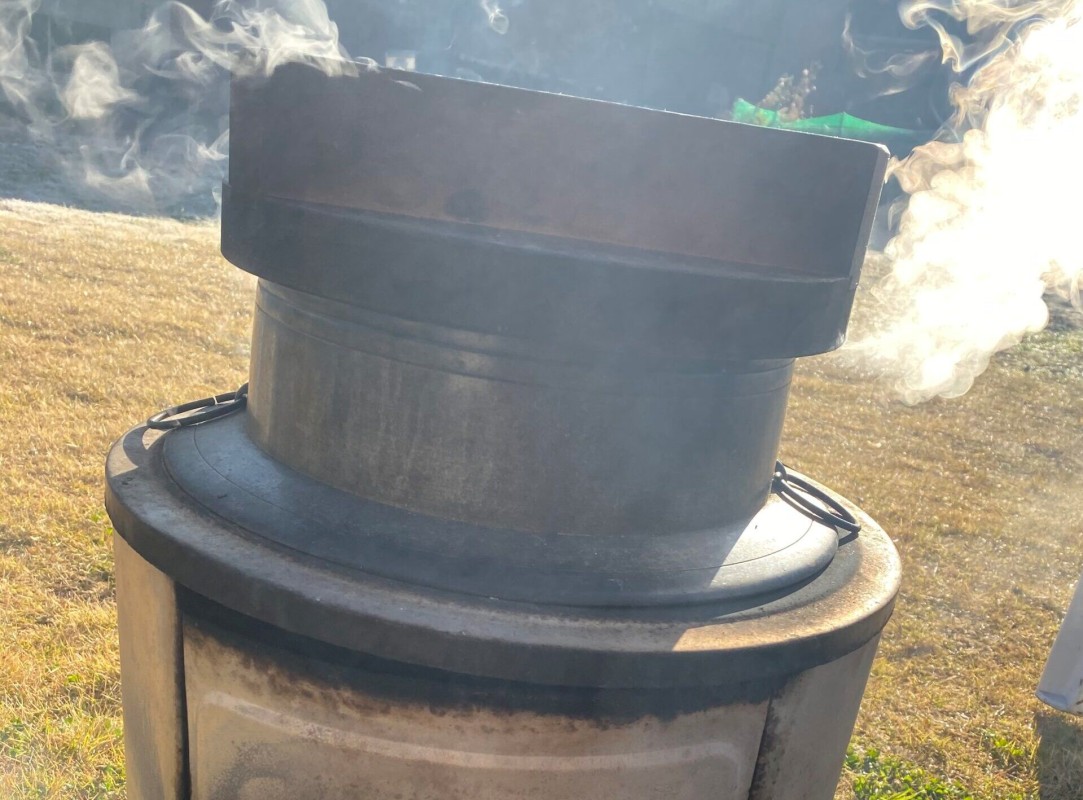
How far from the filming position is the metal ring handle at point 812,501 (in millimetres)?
2227

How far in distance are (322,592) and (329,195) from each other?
757 mm

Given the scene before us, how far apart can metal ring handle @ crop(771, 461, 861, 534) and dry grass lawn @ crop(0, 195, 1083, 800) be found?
4.90ft

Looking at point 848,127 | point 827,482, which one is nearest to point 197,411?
point 827,482

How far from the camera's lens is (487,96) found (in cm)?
172

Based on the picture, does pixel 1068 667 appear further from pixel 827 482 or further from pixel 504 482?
pixel 504 482

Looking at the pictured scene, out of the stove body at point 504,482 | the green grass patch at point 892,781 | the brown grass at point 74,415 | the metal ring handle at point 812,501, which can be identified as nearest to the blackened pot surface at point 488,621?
the stove body at point 504,482

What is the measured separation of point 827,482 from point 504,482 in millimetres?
4814

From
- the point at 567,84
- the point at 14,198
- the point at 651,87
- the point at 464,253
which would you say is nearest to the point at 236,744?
the point at 464,253

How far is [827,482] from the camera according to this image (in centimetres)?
620

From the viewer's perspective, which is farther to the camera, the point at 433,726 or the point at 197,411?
the point at 197,411

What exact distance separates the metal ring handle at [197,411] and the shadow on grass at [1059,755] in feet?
10.3

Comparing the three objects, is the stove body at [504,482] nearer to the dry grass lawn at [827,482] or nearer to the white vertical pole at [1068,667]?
the dry grass lawn at [827,482]

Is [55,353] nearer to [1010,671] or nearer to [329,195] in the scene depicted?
[329,195]

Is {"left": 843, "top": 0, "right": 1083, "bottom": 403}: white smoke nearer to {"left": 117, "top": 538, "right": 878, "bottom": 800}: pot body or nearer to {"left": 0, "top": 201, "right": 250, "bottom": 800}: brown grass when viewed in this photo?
{"left": 117, "top": 538, "right": 878, "bottom": 800}: pot body
